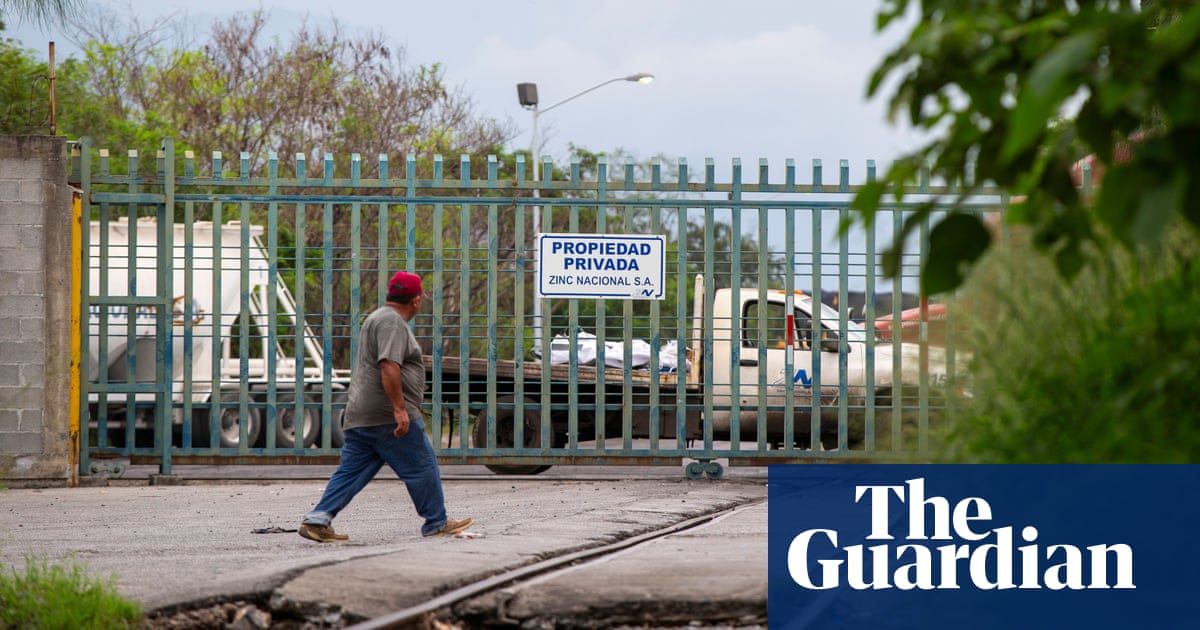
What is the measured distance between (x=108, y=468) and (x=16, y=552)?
5176 mm

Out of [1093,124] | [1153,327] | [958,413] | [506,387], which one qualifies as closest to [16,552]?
[958,413]

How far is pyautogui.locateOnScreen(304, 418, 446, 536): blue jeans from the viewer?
9.09 metres

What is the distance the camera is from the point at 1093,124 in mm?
2861

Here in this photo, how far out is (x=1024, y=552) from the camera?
4.94 meters

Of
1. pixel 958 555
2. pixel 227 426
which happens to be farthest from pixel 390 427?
pixel 227 426

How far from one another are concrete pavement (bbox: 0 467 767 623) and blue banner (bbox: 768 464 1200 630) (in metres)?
0.69

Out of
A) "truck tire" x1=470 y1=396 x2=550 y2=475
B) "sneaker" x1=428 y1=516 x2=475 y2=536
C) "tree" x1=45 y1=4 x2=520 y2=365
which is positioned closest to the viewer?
"sneaker" x1=428 y1=516 x2=475 y2=536

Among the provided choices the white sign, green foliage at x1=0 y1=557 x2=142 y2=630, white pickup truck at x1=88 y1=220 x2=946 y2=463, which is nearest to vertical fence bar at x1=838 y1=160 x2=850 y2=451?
white pickup truck at x1=88 y1=220 x2=946 y2=463

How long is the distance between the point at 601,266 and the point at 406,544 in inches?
201

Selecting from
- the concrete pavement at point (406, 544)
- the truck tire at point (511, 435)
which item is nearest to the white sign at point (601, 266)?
the concrete pavement at point (406, 544)

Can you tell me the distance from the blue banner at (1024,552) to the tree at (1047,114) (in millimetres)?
1485

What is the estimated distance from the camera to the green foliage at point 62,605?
224 inches

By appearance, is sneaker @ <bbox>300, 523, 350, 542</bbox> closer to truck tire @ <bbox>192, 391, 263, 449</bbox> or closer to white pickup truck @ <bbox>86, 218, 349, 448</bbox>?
white pickup truck @ <bbox>86, 218, 349, 448</bbox>

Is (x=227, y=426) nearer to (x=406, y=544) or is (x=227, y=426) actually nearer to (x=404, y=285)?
(x=404, y=285)
